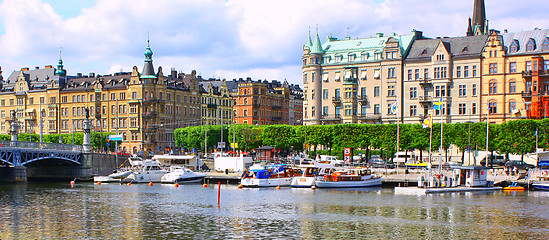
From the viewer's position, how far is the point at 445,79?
12088 centimetres

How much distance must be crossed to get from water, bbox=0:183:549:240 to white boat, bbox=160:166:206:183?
49.8 feet

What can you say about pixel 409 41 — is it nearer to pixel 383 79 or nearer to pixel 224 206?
pixel 383 79

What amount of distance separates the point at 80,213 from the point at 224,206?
12630 millimetres

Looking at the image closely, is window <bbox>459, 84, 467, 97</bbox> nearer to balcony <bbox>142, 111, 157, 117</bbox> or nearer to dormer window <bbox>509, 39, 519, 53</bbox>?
dormer window <bbox>509, 39, 519, 53</bbox>

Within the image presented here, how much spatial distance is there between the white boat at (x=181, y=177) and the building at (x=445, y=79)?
41.1 metres

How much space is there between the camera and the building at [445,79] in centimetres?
11900

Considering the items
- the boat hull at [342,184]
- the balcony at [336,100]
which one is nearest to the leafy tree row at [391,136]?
the balcony at [336,100]

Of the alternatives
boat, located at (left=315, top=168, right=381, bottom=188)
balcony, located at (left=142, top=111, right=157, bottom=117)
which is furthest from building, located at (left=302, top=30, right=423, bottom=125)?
boat, located at (left=315, top=168, right=381, bottom=188)

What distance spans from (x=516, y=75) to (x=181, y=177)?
53.1 metres

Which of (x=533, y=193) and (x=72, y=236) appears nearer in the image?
(x=72, y=236)

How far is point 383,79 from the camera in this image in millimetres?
127750

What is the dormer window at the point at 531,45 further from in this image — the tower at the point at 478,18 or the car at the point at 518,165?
the tower at the point at 478,18

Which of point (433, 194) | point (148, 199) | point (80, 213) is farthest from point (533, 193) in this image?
point (80, 213)

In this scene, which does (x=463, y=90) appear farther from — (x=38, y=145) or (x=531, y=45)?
(x=38, y=145)
